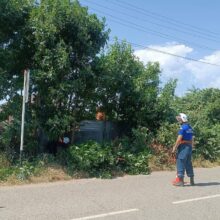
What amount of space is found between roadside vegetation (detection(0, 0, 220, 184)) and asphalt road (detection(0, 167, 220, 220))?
3.11ft

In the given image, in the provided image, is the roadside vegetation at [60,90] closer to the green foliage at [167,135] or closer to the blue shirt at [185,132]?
the green foliage at [167,135]

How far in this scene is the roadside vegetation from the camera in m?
12.6

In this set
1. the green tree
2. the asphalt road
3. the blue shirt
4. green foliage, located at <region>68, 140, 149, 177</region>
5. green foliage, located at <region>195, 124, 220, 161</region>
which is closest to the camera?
the asphalt road

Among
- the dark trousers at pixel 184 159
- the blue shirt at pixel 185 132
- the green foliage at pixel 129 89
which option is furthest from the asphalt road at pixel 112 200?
the green foliage at pixel 129 89

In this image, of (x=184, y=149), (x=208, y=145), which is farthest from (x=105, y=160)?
(x=208, y=145)

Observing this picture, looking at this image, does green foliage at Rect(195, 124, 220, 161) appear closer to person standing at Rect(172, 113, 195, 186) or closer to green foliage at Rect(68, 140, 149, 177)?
green foliage at Rect(68, 140, 149, 177)

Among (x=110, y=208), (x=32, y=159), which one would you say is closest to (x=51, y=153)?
(x=32, y=159)

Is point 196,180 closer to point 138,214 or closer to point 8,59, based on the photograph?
point 138,214

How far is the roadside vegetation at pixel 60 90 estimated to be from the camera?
12.6 metres

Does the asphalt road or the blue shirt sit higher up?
the blue shirt

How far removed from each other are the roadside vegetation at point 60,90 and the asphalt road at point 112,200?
947 millimetres

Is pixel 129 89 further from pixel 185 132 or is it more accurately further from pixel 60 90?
pixel 185 132

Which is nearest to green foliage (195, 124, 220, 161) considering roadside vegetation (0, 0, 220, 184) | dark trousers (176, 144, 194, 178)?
roadside vegetation (0, 0, 220, 184)

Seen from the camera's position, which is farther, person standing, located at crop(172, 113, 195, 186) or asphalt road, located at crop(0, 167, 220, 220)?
person standing, located at crop(172, 113, 195, 186)
